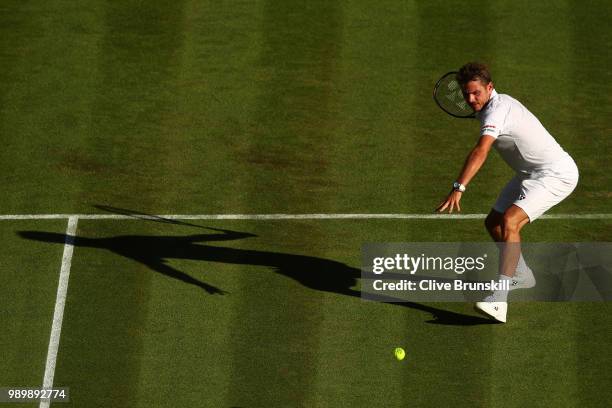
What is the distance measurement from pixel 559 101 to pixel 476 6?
2472mm

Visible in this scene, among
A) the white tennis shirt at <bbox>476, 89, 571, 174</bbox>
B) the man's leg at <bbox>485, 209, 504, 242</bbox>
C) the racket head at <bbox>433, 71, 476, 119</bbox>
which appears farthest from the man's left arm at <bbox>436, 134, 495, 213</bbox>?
the racket head at <bbox>433, 71, 476, 119</bbox>

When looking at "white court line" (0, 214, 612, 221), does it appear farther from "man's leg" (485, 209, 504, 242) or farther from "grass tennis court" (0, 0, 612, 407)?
"man's leg" (485, 209, 504, 242)

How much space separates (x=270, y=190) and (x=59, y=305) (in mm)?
3163

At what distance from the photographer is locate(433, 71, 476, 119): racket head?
44.8 feet

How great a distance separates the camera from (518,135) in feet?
42.1

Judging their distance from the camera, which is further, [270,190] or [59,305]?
[270,190]

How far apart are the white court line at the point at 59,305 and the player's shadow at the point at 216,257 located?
125 mm

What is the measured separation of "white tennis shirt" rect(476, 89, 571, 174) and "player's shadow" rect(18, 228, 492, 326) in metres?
1.78

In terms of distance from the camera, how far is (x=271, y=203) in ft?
50.1

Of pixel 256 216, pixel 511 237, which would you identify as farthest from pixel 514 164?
pixel 256 216

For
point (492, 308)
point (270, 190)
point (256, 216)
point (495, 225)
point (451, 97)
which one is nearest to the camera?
point (492, 308)

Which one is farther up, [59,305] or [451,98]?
[451,98]

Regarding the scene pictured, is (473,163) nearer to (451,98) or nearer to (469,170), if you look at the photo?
(469,170)

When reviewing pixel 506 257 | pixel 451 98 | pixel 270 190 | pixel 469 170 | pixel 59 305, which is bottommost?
pixel 59 305
